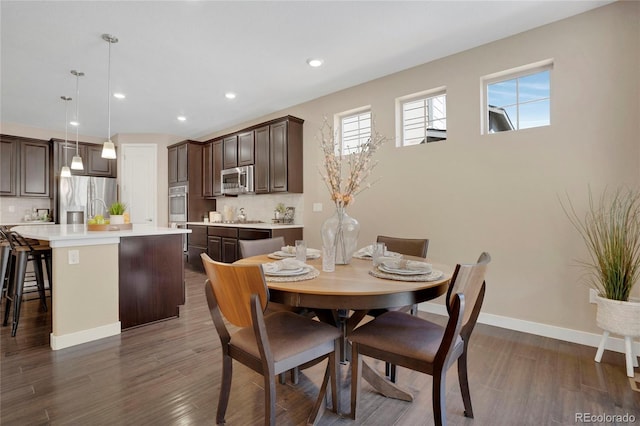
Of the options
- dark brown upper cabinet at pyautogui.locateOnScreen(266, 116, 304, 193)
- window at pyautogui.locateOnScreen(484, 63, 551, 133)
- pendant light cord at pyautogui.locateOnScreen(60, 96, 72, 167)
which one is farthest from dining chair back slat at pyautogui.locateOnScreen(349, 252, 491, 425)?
pendant light cord at pyautogui.locateOnScreen(60, 96, 72, 167)

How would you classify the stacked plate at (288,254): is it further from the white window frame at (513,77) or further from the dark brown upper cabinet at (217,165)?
the dark brown upper cabinet at (217,165)

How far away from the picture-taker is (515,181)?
2.77 m

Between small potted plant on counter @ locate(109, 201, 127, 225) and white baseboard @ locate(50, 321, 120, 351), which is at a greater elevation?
small potted plant on counter @ locate(109, 201, 127, 225)

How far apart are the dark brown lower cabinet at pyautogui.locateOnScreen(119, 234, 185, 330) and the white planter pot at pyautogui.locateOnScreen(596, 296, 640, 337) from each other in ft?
11.6

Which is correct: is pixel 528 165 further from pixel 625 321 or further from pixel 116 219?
pixel 116 219

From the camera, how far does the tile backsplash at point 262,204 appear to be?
15.1 ft

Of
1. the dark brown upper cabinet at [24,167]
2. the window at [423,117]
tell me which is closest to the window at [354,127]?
the window at [423,117]

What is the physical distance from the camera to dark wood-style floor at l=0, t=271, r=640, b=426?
160 centimetres

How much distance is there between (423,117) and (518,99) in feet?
2.99

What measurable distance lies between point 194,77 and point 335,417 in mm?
3733

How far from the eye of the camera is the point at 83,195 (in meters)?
5.71

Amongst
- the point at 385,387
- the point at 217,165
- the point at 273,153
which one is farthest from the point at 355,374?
the point at 217,165

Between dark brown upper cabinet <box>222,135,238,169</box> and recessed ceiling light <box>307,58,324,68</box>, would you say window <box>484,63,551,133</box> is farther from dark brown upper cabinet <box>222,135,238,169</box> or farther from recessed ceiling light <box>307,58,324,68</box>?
dark brown upper cabinet <box>222,135,238,169</box>

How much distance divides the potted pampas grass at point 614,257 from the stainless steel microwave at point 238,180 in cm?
401
